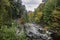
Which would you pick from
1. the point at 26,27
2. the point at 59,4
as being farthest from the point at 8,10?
the point at 59,4

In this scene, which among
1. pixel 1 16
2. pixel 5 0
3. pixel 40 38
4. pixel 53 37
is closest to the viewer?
pixel 1 16

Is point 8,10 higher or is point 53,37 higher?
point 8,10

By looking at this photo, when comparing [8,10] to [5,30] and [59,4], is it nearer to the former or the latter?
[5,30]

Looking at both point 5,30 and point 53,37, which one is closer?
point 5,30

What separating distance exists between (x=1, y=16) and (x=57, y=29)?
963 centimetres

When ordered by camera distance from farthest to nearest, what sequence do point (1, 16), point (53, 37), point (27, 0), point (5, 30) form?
point (27, 0) → point (53, 37) → point (1, 16) → point (5, 30)

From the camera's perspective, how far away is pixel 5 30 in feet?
49.8

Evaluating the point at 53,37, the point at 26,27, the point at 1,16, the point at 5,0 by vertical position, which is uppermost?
the point at 5,0

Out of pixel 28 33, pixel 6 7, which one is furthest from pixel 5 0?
pixel 28 33

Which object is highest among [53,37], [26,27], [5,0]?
[5,0]

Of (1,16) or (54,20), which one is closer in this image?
(1,16)

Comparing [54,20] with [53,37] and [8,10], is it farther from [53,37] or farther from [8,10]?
[8,10]

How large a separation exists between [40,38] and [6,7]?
4.30 meters

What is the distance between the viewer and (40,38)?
66.7 feet
